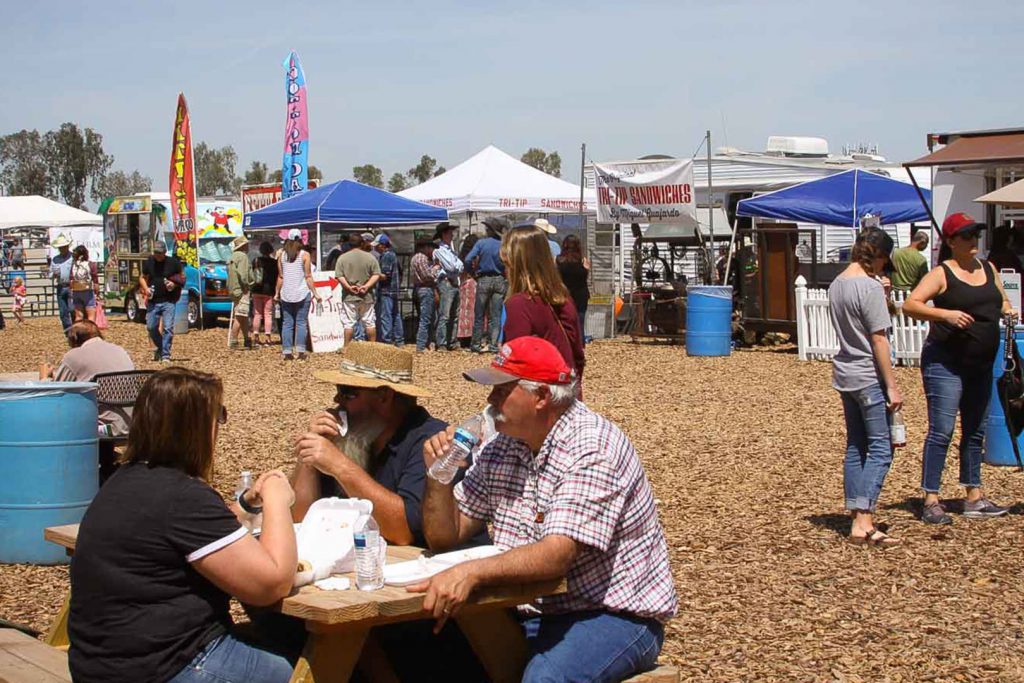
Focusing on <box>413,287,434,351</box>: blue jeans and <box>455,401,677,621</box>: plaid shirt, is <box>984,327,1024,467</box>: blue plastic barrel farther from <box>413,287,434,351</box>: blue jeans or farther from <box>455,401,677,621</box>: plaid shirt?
<box>413,287,434,351</box>: blue jeans

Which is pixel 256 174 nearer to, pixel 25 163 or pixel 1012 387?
pixel 25 163

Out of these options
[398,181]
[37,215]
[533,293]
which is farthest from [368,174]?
[533,293]

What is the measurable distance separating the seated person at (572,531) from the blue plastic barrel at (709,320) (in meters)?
13.9

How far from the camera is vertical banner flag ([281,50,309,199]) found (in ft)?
75.7

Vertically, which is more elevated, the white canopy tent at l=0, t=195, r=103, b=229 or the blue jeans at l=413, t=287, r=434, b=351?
the white canopy tent at l=0, t=195, r=103, b=229

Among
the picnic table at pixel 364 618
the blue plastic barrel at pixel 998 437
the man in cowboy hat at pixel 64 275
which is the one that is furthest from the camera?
the man in cowboy hat at pixel 64 275

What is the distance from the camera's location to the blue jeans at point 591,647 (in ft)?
11.3

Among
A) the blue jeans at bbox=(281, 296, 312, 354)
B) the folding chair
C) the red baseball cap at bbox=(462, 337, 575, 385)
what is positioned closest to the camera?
the red baseball cap at bbox=(462, 337, 575, 385)

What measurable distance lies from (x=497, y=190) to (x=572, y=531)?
784 inches

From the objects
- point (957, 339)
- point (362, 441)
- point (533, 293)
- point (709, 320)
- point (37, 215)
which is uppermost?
point (37, 215)

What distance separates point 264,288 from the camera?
63.3 feet

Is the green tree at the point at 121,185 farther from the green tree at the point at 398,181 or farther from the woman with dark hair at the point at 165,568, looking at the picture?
the woman with dark hair at the point at 165,568

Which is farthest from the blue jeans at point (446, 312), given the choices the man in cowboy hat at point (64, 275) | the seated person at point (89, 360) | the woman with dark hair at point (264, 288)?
the seated person at point (89, 360)

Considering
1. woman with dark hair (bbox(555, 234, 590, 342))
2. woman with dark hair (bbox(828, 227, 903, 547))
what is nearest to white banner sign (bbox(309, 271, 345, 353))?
woman with dark hair (bbox(555, 234, 590, 342))
